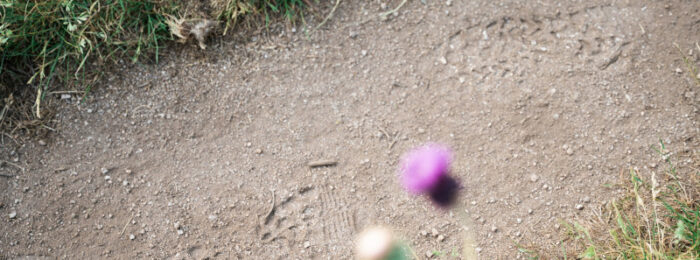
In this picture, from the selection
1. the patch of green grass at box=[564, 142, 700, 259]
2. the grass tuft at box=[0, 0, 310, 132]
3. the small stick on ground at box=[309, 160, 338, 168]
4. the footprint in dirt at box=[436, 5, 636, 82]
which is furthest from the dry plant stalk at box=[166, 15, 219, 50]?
the patch of green grass at box=[564, 142, 700, 259]

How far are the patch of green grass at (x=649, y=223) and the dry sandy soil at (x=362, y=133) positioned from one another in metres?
0.08

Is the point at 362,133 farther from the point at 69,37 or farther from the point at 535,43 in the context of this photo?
the point at 69,37

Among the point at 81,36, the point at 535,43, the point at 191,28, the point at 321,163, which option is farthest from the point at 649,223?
the point at 81,36

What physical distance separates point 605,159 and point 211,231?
1.84m

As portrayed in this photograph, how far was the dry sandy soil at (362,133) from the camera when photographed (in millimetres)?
2385

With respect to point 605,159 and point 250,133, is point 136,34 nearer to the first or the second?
point 250,133

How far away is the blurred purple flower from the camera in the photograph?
2416 millimetres

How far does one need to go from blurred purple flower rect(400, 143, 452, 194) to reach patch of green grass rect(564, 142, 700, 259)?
0.60 m

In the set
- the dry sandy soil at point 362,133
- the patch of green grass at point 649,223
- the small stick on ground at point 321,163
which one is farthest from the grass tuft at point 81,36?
the patch of green grass at point 649,223

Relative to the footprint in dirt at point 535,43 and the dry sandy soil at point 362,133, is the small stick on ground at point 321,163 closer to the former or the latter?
the dry sandy soil at point 362,133

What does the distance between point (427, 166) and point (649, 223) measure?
0.98 meters

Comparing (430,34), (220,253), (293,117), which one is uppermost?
(430,34)

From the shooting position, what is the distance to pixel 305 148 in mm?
2443

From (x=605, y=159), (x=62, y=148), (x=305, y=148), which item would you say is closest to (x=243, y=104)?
(x=305, y=148)
